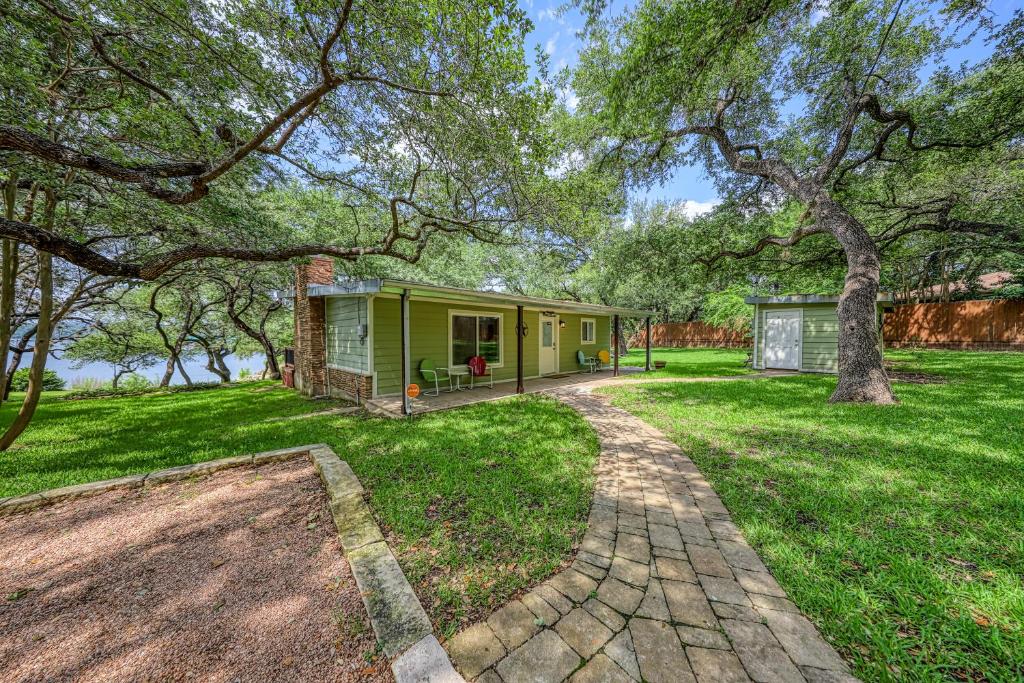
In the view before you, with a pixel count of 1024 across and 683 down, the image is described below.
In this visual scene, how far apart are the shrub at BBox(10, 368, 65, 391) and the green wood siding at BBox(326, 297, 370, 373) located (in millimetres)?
17156

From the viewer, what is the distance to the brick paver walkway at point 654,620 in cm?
148

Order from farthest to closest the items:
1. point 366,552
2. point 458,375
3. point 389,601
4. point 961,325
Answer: point 961,325 → point 458,375 → point 366,552 → point 389,601

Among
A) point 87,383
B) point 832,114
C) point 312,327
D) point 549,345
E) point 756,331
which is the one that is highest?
point 832,114

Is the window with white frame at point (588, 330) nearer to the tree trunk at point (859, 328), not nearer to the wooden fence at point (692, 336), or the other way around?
the tree trunk at point (859, 328)

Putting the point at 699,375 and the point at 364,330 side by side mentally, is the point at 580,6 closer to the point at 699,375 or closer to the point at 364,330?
the point at 364,330

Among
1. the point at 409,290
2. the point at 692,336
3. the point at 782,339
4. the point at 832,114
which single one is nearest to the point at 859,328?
the point at 782,339

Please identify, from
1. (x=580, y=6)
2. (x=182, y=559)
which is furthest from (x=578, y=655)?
(x=580, y=6)

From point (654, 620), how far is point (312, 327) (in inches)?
336

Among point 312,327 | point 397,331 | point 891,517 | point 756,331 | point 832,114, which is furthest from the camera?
point 756,331

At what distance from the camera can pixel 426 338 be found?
25.9ft

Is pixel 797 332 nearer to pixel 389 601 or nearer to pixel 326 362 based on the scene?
pixel 389 601

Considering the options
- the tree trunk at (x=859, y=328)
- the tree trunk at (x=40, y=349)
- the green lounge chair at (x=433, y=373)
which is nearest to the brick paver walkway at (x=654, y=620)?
the green lounge chair at (x=433, y=373)

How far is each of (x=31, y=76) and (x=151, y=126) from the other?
1.04 metres

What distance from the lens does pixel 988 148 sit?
7961mm
